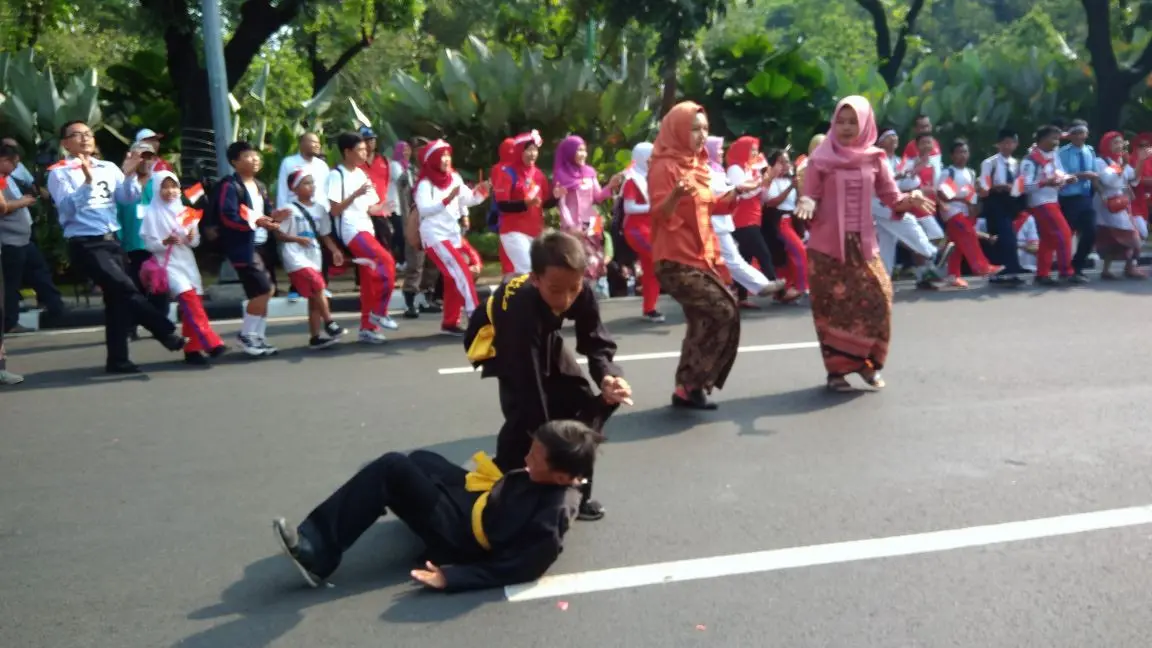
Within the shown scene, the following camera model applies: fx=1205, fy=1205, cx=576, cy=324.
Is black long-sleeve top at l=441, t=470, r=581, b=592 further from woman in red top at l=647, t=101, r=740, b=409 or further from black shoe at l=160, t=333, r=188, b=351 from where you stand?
black shoe at l=160, t=333, r=188, b=351

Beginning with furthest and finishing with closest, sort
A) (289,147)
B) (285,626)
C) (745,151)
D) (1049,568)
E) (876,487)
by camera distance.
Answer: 1. (289,147)
2. (745,151)
3. (876,487)
4. (1049,568)
5. (285,626)

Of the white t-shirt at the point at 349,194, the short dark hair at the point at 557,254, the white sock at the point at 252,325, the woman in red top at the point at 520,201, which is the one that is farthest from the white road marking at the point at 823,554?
the white t-shirt at the point at 349,194

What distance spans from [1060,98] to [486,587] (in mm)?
17241

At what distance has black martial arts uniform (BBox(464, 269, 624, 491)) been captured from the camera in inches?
185

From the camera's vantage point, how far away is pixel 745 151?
1151cm

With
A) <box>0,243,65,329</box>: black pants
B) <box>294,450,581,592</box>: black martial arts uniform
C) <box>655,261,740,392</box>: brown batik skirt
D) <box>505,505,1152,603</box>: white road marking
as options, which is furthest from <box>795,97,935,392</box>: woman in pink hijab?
<box>0,243,65,329</box>: black pants

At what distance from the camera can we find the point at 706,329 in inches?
276

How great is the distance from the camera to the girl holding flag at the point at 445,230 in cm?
998

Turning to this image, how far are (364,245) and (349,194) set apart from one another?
0.45m

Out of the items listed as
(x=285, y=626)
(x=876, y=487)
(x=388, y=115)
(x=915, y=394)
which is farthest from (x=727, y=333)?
(x=388, y=115)

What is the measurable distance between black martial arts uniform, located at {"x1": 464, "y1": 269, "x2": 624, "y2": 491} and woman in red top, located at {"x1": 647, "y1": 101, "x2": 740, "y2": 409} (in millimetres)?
2005

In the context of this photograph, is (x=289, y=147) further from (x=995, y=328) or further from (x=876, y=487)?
(x=876, y=487)

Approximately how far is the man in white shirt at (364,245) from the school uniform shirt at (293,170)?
104 millimetres

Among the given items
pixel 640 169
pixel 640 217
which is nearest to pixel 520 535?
pixel 640 217
